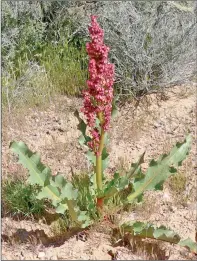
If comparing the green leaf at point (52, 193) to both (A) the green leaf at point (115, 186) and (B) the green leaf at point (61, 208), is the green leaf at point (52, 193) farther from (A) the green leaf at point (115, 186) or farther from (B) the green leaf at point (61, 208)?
(A) the green leaf at point (115, 186)

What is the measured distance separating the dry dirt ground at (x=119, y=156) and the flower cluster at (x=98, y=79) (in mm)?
887

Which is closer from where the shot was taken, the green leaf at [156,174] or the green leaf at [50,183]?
the green leaf at [50,183]

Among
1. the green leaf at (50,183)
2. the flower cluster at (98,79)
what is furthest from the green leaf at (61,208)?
the flower cluster at (98,79)

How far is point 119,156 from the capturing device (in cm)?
392

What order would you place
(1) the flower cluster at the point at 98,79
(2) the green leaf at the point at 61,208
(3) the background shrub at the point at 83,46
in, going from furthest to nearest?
(3) the background shrub at the point at 83,46 → (2) the green leaf at the point at 61,208 → (1) the flower cluster at the point at 98,79

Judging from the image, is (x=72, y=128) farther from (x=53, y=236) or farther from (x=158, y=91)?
(x=53, y=236)

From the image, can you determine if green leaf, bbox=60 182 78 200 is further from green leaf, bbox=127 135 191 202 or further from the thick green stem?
green leaf, bbox=127 135 191 202

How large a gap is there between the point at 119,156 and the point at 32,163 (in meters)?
1.19

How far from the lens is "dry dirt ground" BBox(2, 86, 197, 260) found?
117 inches

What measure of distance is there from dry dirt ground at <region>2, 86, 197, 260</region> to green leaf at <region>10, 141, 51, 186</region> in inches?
16.5

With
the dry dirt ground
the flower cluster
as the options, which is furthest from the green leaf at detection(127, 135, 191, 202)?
the flower cluster

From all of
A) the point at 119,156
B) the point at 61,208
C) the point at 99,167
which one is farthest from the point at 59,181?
the point at 119,156

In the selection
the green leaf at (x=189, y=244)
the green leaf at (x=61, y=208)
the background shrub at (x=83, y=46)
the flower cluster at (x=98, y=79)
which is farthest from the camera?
the background shrub at (x=83, y=46)

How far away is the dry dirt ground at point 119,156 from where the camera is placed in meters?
2.96
